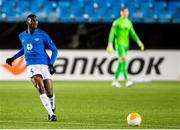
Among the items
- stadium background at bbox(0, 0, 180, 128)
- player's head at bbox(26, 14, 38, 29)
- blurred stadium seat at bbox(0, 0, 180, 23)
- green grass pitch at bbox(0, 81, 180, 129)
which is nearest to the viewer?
green grass pitch at bbox(0, 81, 180, 129)

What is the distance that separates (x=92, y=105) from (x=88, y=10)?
34.1 ft

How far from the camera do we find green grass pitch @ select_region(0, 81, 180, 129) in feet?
36.1

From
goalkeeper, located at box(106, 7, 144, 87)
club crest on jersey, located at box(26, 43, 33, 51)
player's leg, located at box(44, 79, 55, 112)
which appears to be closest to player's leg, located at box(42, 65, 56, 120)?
player's leg, located at box(44, 79, 55, 112)

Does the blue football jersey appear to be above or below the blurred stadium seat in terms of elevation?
below

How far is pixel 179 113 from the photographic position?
42.3ft

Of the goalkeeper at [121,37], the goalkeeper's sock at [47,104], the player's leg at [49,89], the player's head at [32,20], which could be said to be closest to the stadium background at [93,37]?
the goalkeeper at [121,37]

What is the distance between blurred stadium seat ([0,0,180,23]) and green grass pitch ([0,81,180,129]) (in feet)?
10.2

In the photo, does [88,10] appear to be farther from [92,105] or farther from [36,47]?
[36,47]

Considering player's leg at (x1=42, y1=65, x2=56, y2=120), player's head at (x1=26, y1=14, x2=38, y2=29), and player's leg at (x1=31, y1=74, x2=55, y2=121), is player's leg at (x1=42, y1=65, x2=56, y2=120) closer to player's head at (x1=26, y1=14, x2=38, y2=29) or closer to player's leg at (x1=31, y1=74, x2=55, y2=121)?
player's leg at (x1=31, y1=74, x2=55, y2=121)

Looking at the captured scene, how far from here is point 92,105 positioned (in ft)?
47.8

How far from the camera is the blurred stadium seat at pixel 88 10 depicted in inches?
953

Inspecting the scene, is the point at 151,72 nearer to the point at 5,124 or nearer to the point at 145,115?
the point at 145,115

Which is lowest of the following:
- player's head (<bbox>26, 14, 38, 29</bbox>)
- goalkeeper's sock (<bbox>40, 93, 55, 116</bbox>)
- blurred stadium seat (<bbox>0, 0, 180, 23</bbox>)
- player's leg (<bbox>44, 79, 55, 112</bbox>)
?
goalkeeper's sock (<bbox>40, 93, 55, 116</bbox>)

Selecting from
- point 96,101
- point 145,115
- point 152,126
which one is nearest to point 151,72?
point 96,101
